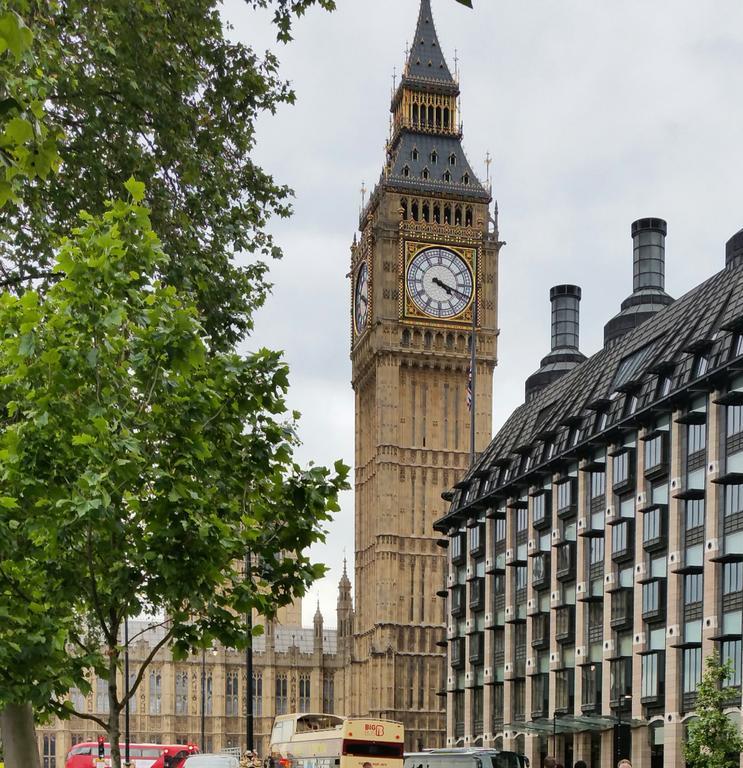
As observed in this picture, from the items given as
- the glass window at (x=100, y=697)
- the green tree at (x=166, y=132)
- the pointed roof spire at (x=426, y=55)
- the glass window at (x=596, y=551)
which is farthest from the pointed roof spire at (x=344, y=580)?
the green tree at (x=166, y=132)

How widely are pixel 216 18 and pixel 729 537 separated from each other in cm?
4447

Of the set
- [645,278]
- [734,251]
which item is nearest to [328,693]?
[645,278]

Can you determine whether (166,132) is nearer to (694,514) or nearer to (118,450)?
(118,450)

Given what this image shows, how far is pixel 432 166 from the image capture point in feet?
449

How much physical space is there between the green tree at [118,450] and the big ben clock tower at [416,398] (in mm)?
108930

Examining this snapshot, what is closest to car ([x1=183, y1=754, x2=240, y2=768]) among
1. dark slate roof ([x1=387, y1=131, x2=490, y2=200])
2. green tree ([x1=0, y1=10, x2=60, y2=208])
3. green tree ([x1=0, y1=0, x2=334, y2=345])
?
green tree ([x1=0, y1=0, x2=334, y2=345])

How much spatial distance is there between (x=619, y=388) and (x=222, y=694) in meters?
80.6

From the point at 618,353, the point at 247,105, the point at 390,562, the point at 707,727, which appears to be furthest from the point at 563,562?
the point at 247,105

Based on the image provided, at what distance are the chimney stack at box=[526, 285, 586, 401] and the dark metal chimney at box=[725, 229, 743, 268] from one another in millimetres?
31656

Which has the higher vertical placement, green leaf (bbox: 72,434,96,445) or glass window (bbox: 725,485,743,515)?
glass window (bbox: 725,485,743,515)

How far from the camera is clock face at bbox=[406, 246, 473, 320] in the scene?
433 ft

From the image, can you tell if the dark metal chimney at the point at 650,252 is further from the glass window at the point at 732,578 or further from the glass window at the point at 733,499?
the glass window at the point at 732,578

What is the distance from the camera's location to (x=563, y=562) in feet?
271

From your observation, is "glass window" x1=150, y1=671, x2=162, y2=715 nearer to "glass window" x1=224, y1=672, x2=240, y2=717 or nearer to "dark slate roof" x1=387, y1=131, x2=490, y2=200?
"glass window" x1=224, y1=672, x2=240, y2=717
